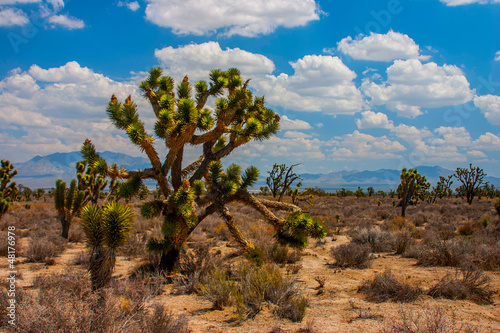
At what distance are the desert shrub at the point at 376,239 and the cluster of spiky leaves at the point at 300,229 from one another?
472 centimetres

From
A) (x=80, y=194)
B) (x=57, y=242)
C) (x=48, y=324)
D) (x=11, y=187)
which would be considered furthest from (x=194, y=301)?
(x=11, y=187)

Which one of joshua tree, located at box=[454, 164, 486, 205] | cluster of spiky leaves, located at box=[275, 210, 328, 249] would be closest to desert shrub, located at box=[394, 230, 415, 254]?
cluster of spiky leaves, located at box=[275, 210, 328, 249]

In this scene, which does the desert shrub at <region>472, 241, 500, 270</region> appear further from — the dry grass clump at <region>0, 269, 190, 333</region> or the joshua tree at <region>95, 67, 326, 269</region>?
the dry grass clump at <region>0, 269, 190, 333</region>

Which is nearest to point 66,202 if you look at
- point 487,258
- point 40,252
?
point 40,252

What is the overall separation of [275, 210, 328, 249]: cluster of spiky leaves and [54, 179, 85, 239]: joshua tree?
967 centimetres

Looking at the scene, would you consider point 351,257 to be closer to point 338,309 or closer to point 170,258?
point 338,309

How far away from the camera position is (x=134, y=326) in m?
3.59

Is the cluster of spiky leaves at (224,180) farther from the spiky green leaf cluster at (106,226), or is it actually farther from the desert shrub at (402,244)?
the desert shrub at (402,244)

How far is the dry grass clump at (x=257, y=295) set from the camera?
5.15m

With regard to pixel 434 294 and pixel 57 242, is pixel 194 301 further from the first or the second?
pixel 57 242

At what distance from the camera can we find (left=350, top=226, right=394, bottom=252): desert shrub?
1069cm

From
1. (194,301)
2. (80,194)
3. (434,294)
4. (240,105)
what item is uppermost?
(240,105)

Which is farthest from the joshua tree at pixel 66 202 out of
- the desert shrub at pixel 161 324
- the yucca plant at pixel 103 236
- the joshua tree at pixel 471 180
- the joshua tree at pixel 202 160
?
the joshua tree at pixel 471 180

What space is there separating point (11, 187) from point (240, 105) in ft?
47.2
